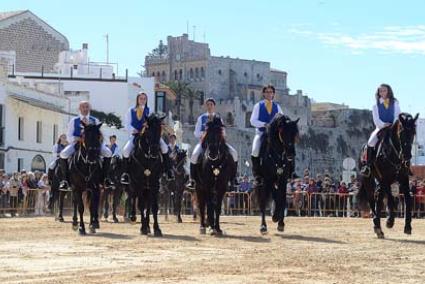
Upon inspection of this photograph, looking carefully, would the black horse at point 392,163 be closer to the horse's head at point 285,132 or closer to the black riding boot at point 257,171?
the horse's head at point 285,132

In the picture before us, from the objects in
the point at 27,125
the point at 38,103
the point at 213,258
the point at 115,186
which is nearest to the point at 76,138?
the point at 115,186

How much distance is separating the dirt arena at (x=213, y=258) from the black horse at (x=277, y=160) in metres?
0.71

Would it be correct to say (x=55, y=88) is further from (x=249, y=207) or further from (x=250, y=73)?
(x=250, y=73)

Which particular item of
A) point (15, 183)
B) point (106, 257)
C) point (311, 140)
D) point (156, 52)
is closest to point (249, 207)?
point (15, 183)

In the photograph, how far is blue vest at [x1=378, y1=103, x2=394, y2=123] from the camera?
60.5 ft

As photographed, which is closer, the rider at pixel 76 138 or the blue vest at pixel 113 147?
the rider at pixel 76 138

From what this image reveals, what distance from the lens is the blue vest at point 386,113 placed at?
60.5 feet

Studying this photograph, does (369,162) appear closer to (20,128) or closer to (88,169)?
(88,169)

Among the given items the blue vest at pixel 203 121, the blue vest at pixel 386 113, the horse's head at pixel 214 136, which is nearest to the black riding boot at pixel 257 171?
the horse's head at pixel 214 136

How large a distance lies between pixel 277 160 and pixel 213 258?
603 centimetres

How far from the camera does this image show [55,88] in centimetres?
7344

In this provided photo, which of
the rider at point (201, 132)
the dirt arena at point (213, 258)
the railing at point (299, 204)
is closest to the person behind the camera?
the dirt arena at point (213, 258)

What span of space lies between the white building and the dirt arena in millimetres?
36335

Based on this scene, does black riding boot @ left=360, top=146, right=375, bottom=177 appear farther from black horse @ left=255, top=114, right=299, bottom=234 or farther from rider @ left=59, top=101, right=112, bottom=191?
rider @ left=59, top=101, right=112, bottom=191
